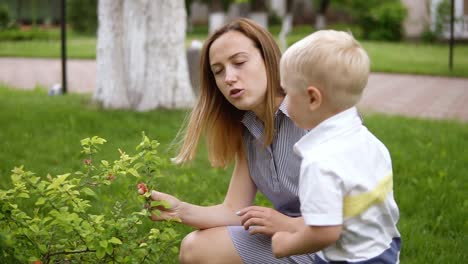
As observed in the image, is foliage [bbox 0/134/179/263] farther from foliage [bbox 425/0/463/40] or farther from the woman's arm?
foliage [bbox 425/0/463/40]

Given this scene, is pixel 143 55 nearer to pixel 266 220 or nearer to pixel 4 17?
pixel 266 220

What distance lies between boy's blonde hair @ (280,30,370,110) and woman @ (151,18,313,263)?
66 cm

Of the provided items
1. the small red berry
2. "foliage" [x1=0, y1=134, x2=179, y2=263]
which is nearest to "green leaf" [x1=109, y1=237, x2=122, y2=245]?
"foliage" [x1=0, y1=134, x2=179, y2=263]

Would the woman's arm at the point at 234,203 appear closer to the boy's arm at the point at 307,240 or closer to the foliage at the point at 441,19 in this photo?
the boy's arm at the point at 307,240

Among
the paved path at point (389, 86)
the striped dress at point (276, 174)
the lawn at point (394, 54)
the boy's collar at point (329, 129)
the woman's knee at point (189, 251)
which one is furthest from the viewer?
the lawn at point (394, 54)

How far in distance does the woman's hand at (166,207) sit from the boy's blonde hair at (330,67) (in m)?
0.85

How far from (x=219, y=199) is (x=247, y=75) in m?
2.23

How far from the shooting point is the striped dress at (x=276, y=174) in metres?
2.94

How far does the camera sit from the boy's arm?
212cm

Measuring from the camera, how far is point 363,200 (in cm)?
217

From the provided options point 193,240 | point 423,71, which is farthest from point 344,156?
point 423,71

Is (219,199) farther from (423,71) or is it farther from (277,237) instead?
(423,71)

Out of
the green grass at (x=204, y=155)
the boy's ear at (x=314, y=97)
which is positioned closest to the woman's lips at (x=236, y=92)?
the boy's ear at (x=314, y=97)

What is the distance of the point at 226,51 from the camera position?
2867mm
